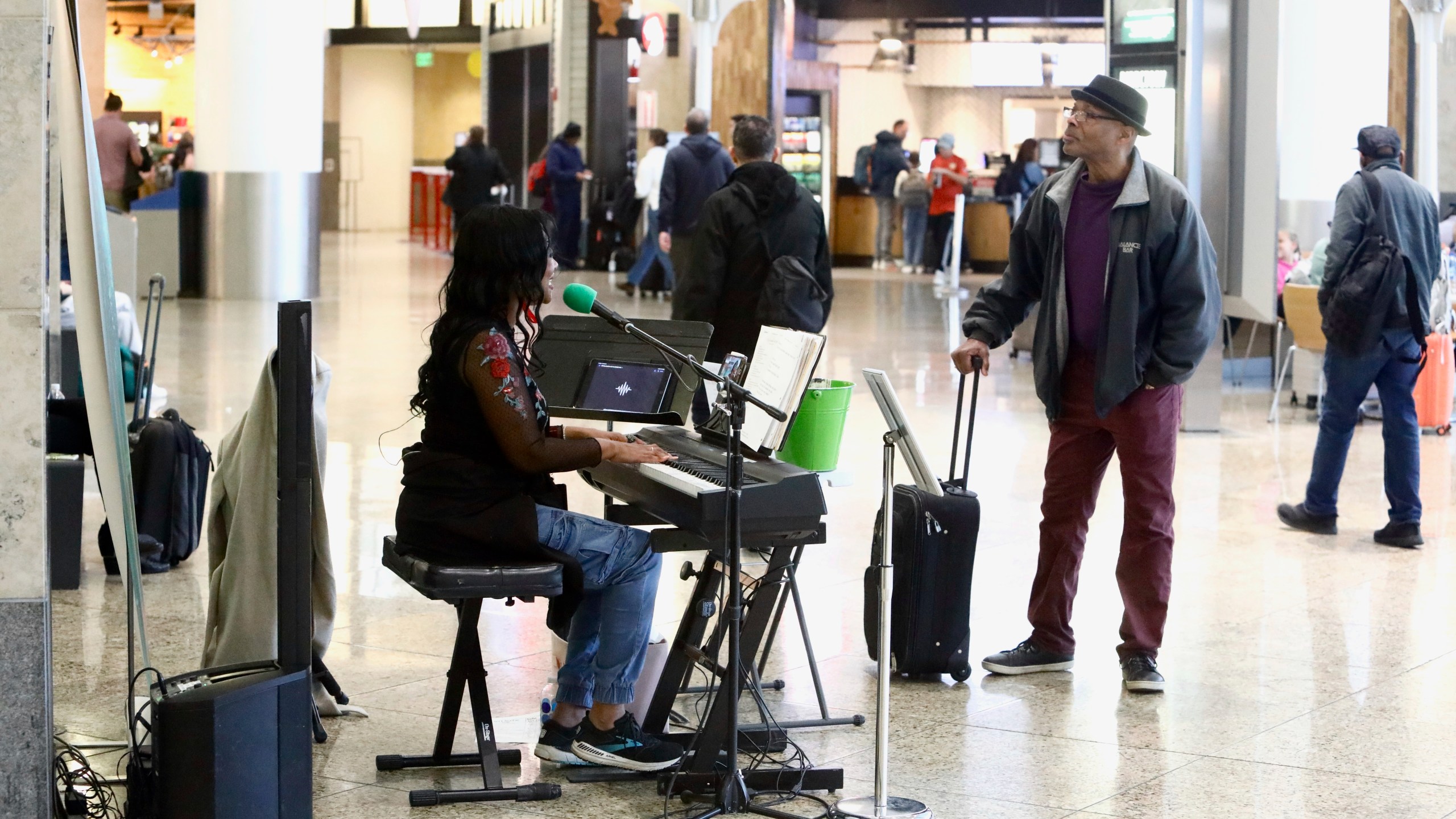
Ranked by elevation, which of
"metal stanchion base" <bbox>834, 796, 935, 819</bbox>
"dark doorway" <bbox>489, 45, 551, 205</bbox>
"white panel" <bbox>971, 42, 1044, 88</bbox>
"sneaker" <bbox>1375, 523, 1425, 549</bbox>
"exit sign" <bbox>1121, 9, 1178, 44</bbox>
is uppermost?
"white panel" <bbox>971, 42, 1044, 88</bbox>

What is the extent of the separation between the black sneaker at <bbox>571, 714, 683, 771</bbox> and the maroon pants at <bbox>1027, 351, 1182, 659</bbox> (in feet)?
4.47

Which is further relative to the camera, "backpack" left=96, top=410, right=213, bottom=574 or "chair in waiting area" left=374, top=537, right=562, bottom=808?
"backpack" left=96, top=410, right=213, bottom=574

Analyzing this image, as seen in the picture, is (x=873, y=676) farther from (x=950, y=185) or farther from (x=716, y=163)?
(x=950, y=185)

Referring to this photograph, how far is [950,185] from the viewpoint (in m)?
20.8

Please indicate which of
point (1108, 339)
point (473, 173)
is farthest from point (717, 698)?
point (473, 173)

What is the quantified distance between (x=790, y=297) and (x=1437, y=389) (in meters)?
4.83

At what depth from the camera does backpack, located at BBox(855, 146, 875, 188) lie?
74.7 feet

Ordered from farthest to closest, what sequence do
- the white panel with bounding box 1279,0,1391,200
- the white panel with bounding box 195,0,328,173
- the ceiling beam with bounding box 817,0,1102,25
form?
the ceiling beam with bounding box 817,0,1102,25 < the white panel with bounding box 195,0,328,173 < the white panel with bounding box 1279,0,1391,200

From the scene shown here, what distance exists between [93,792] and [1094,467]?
8.60 ft

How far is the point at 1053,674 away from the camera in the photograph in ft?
15.9

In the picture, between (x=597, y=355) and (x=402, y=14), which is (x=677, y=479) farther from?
(x=402, y=14)

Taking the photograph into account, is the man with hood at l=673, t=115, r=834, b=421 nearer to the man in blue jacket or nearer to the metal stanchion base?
the metal stanchion base

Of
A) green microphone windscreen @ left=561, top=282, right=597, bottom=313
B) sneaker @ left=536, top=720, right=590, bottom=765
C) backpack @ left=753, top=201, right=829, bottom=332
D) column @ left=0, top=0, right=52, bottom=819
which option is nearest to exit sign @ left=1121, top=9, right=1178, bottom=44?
backpack @ left=753, top=201, right=829, bottom=332

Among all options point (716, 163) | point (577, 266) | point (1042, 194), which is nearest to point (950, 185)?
point (577, 266)
